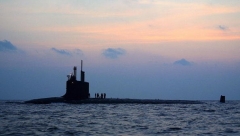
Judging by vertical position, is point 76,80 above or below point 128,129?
above

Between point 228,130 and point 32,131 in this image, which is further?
point 228,130

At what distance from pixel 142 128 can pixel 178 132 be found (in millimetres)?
3080

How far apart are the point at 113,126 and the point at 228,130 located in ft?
28.0

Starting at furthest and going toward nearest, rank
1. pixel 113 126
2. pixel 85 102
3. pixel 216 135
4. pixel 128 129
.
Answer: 1. pixel 85 102
2. pixel 113 126
3. pixel 128 129
4. pixel 216 135

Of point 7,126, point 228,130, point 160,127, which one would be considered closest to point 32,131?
point 7,126

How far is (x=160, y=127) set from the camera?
2977cm

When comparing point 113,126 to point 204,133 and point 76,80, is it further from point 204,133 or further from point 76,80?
point 76,80

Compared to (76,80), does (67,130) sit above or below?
below

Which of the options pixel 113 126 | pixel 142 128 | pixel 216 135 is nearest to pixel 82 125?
pixel 113 126

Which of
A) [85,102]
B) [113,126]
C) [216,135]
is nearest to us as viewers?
[216,135]

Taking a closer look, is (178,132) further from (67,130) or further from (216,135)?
(67,130)

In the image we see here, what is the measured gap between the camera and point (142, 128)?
28.9m

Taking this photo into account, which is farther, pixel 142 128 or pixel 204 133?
pixel 142 128

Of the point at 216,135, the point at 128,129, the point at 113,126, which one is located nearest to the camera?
the point at 216,135
